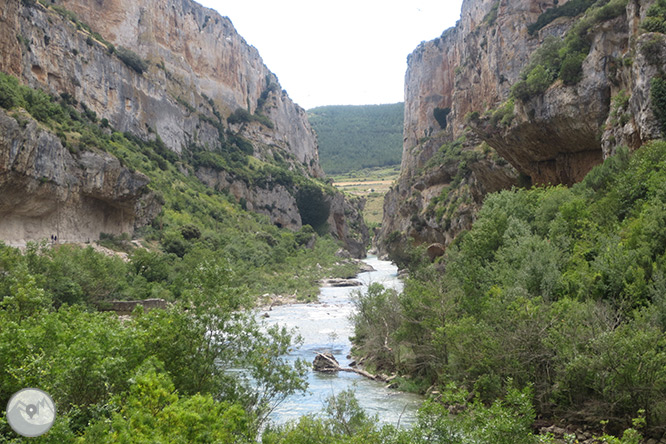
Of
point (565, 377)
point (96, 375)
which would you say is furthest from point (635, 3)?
point (96, 375)

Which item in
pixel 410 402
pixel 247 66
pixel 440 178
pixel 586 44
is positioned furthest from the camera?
pixel 247 66

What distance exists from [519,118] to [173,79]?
6919cm

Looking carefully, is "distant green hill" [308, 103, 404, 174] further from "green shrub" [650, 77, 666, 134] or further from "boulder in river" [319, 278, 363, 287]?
"green shrub" [650, 77, 666, 134]

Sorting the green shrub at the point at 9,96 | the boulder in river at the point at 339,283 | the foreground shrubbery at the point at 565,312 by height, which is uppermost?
the green shrub at the point at 9,96

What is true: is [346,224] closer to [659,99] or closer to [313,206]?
[313,206]

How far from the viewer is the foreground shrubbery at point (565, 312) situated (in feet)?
38.6

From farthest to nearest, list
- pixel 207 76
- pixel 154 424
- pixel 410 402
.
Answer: pixel 207 76
pixel 410 402
pixel 154 424

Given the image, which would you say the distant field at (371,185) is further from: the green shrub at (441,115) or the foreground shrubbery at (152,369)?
the foreground shrubbery at (152,369)

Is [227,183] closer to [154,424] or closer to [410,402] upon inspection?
[410,402]

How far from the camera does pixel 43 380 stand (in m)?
8.65

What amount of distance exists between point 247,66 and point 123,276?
296ft

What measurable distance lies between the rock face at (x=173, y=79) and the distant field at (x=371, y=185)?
27067mm

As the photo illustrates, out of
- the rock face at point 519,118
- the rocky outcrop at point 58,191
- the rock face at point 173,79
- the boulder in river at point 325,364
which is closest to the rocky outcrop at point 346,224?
the rock face at point 173,79

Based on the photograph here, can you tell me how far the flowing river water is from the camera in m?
16.3
